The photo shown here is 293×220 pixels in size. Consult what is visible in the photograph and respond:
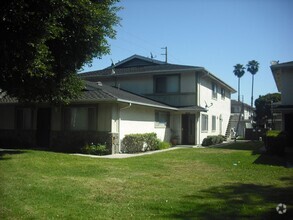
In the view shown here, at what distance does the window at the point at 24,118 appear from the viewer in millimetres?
21691

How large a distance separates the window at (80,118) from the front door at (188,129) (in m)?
9.74

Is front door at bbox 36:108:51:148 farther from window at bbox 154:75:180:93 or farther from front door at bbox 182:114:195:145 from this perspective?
front door at bbox 182:114:195:145

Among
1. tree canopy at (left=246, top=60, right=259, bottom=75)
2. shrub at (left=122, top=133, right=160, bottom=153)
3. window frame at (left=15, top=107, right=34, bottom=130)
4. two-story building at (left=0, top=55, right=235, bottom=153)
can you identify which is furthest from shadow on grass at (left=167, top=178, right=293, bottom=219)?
tree canopy at (left=246, top=60, right=259, bottom=75)

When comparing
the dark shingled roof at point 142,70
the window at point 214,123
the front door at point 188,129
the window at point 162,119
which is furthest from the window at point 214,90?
the window at point 162,119

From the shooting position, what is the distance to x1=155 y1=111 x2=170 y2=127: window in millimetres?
24100

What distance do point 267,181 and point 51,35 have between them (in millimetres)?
8333

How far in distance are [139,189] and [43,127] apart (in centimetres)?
1385

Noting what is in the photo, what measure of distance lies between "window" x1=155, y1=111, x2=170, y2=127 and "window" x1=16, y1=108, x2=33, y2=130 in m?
8.40

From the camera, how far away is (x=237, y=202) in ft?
24.9

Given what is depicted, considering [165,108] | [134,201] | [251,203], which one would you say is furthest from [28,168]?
[165,108]

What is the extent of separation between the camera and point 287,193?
853 cm

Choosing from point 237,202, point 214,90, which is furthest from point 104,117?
point 214,90

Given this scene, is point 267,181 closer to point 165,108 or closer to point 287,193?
point 287,193

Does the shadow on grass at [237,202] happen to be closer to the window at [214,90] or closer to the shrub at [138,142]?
the shrub at [138,142]
